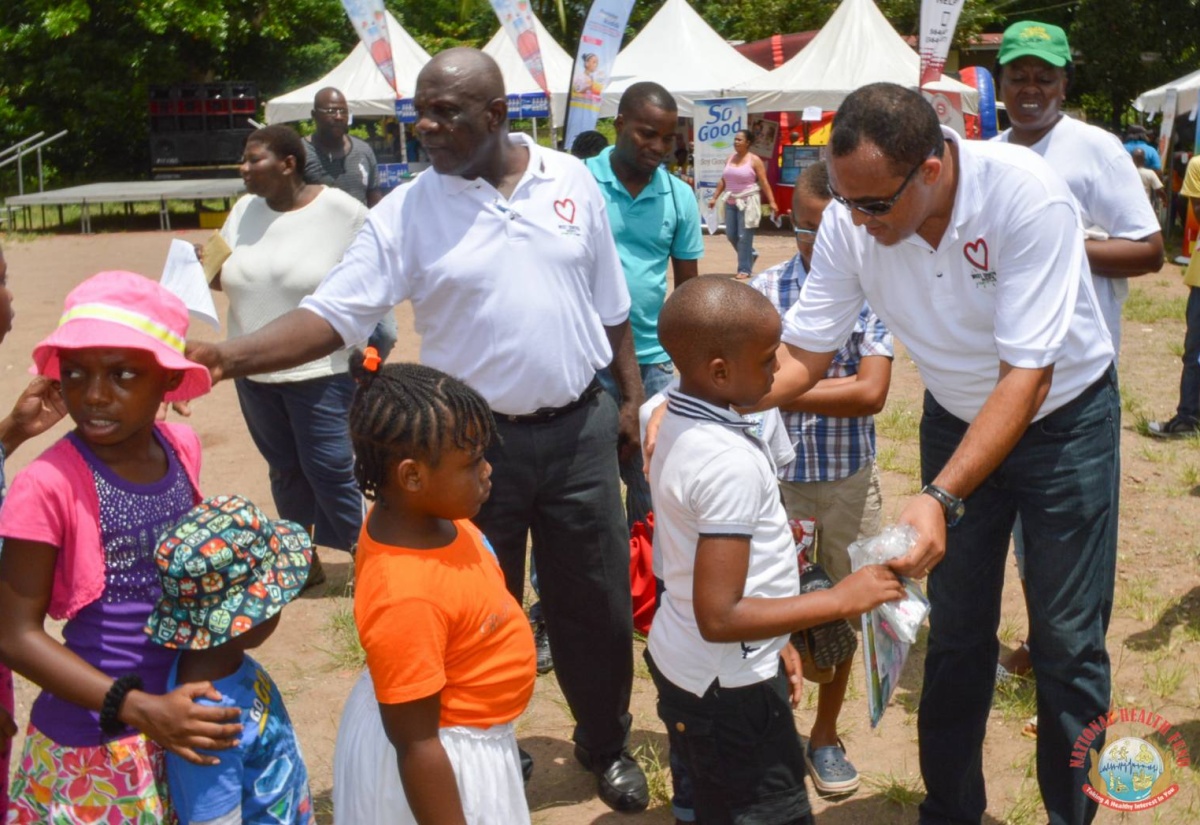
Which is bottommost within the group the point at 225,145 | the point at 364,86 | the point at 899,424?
the point at 899,424

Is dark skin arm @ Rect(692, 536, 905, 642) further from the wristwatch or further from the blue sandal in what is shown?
the blue sandal

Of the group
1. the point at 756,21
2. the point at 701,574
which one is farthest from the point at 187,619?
the point at 756,21

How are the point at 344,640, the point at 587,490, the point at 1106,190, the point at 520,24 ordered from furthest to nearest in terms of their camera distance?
the point at 520,24 → the point at 344,640 → the point at 1106,190 → the point at 587,490

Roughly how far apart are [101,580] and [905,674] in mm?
3332

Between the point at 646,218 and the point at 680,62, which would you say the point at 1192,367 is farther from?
the point at 680,62

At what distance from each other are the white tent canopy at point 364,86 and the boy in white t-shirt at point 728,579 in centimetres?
2079

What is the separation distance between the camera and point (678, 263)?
Answer: 561cm

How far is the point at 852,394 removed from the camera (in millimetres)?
3971

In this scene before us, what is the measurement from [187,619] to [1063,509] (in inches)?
86.0

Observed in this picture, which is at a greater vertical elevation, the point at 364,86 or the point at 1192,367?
the point at 364,86

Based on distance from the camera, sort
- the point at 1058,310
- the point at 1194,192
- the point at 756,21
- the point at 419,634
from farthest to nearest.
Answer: the point at 756,21 < the point at 1194,192 < the point at 1058,310 < the point at 419,634

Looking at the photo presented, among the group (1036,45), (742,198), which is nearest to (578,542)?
(1036,45)

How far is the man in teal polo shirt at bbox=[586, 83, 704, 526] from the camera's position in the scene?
534 centimetres

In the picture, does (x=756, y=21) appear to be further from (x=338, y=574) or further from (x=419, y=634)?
(x=419, y=634)
